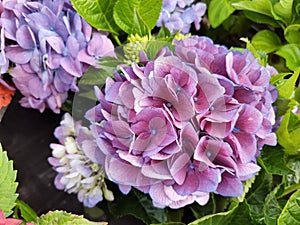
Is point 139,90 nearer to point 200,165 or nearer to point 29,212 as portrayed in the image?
point 200,165

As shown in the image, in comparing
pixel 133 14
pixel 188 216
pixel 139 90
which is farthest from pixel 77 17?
pixel 188 216

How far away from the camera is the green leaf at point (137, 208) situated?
2.46ft

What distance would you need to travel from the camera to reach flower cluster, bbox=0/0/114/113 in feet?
2.42

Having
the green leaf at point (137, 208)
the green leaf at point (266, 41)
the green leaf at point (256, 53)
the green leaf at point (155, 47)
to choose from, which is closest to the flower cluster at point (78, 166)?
the green leaf at point (137, 208)

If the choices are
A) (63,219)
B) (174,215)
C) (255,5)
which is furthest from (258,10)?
(63,219)

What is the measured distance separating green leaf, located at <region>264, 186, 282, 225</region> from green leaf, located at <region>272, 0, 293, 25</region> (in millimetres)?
283

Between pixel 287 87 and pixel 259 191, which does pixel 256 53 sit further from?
pixel 259 191

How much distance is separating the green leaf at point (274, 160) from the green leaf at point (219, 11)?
0.25m

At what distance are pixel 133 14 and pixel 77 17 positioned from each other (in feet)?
0.24

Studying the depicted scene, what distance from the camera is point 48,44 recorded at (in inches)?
29.3

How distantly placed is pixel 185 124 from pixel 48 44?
25cm

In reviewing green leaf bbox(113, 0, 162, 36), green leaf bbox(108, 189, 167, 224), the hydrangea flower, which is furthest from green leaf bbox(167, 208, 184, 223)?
green leaf bbox(113, 0, 162, 36)

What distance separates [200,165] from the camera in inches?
24.0

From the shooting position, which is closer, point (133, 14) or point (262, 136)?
point (262, 136)
